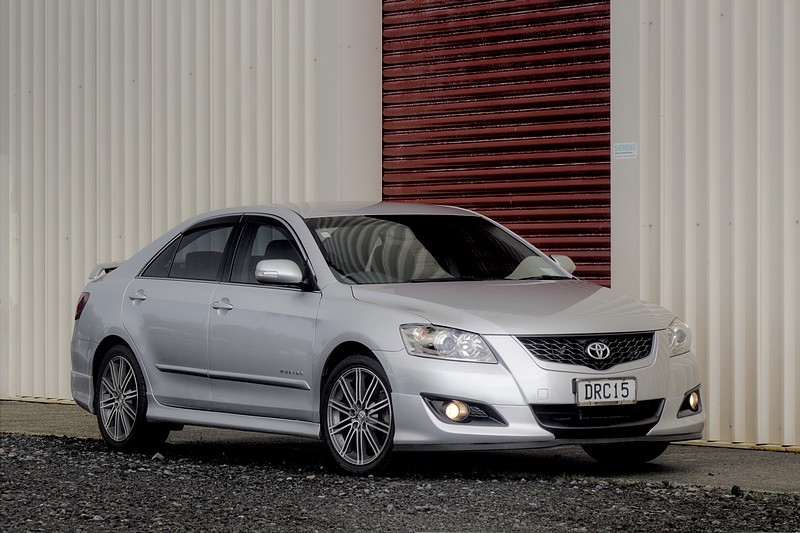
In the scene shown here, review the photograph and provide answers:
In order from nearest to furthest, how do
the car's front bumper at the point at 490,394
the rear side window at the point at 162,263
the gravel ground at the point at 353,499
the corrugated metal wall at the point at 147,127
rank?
the gravel ground at the point at 353,499 → the car's front bumper at the point at 490,394 → the rear side window at the point at 162,263 → the corrugated metal wall at the point at 147,127

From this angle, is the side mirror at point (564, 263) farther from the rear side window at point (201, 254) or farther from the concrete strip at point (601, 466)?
the rear side window at point (201, 254)

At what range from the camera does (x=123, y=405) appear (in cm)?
1057

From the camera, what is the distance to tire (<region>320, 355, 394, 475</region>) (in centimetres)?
859

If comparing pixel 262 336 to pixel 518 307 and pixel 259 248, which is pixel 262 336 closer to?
pixel 259 248

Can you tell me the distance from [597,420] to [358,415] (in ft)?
4.34

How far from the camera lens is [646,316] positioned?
8961mm

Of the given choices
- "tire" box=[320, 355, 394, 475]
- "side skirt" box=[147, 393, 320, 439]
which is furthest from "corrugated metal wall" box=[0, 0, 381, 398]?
"tire" box=[320, 355, 394, 475]

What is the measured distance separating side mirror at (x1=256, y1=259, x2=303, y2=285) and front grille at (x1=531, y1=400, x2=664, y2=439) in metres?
1.73

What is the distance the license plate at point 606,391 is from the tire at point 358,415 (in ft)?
3.41

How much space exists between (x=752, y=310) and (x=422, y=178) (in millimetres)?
3912

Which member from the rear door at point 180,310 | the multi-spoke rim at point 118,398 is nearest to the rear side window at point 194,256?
the rear door at point 180,310

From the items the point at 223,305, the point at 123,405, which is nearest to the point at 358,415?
the point at 223,305

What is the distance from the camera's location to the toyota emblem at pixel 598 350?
851 centimetres

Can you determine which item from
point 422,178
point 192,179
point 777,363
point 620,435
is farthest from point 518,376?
point 192,179
